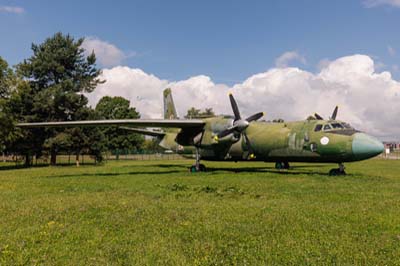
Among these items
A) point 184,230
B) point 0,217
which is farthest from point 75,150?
point 184,230

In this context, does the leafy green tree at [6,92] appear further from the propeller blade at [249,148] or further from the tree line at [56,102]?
the propeller blade at [249,148]

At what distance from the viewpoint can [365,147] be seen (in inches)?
663

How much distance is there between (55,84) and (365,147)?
36.5 metres

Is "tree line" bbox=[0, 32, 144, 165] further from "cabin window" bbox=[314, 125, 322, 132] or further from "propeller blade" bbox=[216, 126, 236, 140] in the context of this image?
"cabin window" bbox=[314, 125, 322, 132]

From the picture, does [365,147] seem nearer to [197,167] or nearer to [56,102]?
[197,167]

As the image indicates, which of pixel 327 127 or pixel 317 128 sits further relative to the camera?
pixel 317 128

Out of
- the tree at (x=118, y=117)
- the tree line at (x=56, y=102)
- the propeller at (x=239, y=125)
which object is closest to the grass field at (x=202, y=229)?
the propeller at (x=239, y=125)

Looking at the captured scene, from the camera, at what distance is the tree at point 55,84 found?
39531 mm

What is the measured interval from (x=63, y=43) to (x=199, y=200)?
38.9 meters

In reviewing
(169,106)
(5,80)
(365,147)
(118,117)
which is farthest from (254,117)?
(118,117)

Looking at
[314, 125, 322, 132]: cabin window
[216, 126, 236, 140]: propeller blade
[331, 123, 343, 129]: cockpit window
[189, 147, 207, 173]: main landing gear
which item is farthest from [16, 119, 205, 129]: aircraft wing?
[331, 123, 343, 129]: cockpit window

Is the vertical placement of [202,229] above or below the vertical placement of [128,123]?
below

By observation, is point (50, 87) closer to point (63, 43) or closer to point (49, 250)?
point (63, 43)

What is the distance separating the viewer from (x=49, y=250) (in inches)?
215
